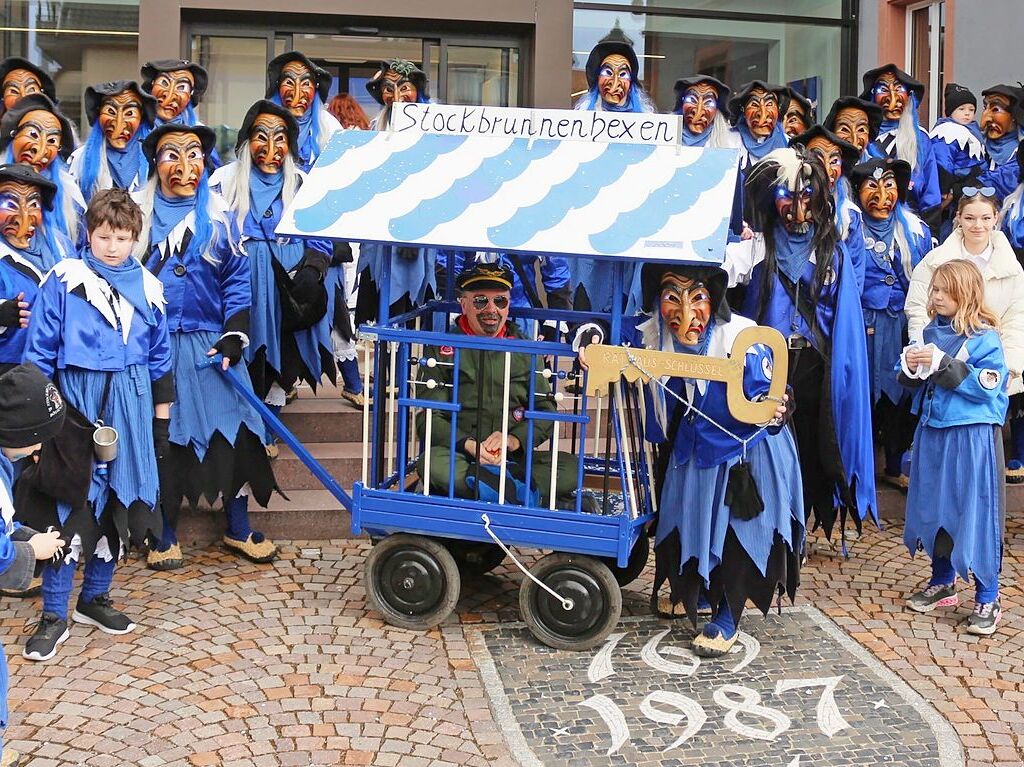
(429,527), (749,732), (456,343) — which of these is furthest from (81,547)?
(749,732)

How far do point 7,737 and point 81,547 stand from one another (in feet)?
3.04

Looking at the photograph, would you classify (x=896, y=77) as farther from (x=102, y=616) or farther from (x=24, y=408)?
(x=24, y=408)

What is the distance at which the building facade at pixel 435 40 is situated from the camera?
1000cm

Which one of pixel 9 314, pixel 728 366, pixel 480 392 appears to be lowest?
pixel 480 392

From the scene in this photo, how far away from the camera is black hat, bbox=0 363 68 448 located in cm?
335

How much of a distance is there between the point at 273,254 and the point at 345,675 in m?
2.26

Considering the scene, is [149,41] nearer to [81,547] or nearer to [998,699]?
[81,547]

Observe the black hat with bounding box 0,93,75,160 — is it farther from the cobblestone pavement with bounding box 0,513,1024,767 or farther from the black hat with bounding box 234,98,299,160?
the cobblestone pavement with bounding box 0,513,1024,767

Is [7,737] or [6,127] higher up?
[6,127]

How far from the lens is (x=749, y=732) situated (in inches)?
170

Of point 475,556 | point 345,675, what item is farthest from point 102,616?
point 475,556

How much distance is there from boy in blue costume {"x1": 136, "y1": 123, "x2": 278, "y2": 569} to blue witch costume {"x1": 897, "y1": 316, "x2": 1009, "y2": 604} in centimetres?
291

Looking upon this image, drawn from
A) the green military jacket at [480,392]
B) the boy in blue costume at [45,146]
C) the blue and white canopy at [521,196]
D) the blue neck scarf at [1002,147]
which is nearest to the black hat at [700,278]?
the blue and white canopy at [521,196]

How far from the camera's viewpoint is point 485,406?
5109 millimetres
